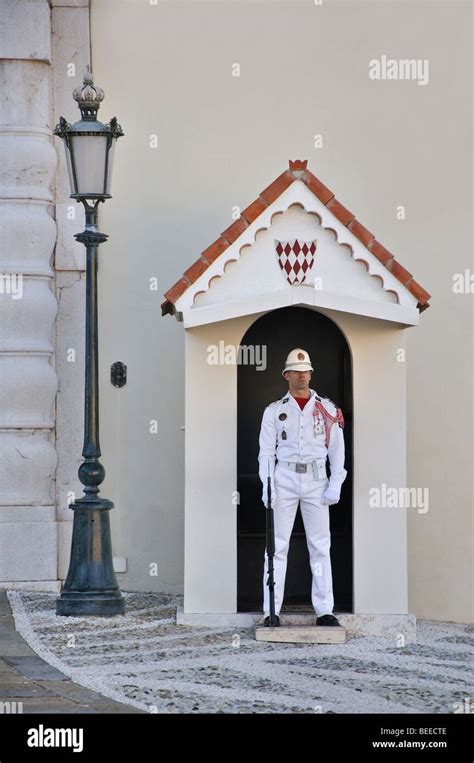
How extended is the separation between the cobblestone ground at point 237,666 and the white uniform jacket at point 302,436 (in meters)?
1.16

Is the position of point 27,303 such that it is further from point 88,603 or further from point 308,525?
point 308,525

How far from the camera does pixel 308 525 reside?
33.6 ft

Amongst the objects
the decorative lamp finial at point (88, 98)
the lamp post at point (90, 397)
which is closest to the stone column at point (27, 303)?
the lamp post at point (90, 397)

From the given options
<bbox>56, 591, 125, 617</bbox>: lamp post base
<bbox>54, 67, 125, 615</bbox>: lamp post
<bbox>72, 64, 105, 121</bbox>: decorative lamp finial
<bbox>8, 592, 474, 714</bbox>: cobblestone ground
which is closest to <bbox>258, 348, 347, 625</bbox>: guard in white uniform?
<bbox>8, 592, 474, 714</bbox>: cobblestone ground

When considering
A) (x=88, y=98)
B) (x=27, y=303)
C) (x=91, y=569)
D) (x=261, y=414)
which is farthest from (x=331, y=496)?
(x=88, y=98)

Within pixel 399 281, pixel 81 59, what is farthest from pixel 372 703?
pixel 81 59

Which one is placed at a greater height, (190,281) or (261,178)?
(261,178)

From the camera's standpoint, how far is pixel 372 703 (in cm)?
785

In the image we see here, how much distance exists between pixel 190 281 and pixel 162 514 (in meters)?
2.49

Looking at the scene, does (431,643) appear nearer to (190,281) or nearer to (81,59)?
(190,281)

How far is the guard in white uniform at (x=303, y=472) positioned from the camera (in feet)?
33.4

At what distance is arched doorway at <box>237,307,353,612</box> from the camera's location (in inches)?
440

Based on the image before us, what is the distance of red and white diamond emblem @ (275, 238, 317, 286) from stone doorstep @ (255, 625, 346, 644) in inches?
91.3

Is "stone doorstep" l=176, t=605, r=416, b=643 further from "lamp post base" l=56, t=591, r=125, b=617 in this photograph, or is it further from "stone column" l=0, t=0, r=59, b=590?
"stone column" l=0, t=0, r=59, b=590
